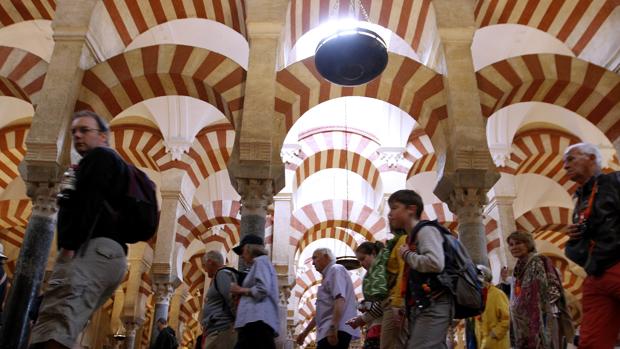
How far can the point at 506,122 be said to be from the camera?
9.15 meters

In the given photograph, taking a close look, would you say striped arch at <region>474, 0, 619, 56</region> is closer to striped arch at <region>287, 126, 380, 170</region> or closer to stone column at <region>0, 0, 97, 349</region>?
striped arch at <region>287, 126, 380, 170</region>

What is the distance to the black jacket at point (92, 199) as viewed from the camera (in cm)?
199

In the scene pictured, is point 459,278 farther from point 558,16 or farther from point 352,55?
point 558,16

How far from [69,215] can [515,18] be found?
678 centimetres

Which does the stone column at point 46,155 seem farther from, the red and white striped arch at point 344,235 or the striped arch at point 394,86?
the red and white striped arch at point 344,235

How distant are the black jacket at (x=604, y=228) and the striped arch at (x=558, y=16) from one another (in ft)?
16.9

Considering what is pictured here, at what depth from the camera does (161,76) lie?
6.66m

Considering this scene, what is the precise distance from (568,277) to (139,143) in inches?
464

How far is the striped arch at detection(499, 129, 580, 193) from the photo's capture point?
10008mm

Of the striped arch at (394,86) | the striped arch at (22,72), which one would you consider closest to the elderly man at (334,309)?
the striped arch at (394,86)

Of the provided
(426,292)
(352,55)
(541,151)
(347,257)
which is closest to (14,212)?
(347,257)

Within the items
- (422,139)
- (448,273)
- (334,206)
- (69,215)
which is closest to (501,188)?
(422,139)

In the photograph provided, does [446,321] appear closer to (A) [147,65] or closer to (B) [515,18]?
(A) [147,65]

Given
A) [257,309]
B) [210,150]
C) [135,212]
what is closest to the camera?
[135,212]
